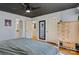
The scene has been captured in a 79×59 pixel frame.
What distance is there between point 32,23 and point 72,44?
0.70m

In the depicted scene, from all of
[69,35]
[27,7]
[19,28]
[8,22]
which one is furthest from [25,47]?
[69,35]

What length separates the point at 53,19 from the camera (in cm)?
162

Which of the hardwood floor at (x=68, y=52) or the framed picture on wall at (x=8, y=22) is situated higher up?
the framed picture on wall at (x=8, y=22)

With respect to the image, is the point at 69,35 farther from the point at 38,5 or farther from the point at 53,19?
the point at 38,5

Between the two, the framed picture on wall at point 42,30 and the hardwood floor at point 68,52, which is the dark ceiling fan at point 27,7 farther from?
the hardwood floor at point 68,52

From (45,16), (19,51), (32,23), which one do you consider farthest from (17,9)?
(19,51)

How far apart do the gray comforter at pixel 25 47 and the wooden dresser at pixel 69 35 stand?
0.76 ft

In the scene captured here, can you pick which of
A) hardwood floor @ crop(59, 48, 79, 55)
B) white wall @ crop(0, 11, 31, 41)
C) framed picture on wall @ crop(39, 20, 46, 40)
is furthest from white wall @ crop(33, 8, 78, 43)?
white wall @ crop(0, 11, 31, 41)

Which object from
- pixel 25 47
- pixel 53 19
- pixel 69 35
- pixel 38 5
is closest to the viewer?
pixel 25 47

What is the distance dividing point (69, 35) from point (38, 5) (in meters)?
0.71

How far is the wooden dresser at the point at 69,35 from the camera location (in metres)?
1.65

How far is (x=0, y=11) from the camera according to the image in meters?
1.45

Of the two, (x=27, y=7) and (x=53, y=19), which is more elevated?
(x=27, y=7)

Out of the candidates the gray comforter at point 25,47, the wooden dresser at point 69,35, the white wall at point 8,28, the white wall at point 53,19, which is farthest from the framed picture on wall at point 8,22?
the wooden dresser at point 69,35
